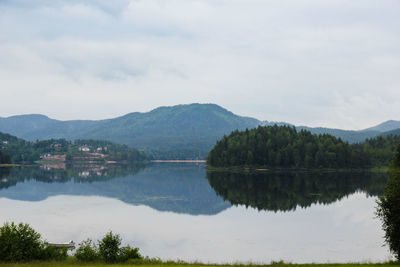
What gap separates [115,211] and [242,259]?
38405 mm

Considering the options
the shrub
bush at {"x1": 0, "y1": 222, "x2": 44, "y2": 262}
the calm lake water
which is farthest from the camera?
the calm lake water

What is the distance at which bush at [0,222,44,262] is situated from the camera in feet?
101

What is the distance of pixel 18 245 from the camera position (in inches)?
1230

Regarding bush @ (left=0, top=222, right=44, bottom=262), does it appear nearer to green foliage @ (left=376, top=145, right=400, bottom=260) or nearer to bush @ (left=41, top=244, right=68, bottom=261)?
bush @ (left=41, top=244, right=68, bottom=261)

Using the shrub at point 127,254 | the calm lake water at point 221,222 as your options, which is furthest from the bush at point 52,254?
the calm lake water at point 221,222

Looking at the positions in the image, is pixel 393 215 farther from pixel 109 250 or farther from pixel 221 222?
pixel 221 222

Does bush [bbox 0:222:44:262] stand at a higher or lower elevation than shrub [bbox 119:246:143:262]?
higher

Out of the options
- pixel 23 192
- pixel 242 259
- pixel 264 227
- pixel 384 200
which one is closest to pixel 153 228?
pixel 264 227

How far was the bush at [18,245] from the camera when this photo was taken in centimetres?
3092

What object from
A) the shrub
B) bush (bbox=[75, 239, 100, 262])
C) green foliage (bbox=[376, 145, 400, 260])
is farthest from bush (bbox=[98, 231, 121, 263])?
green foliage (bbox=[376, 145, 400, 260])

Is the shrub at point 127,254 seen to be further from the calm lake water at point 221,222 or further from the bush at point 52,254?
the calm lake water at point 221,222

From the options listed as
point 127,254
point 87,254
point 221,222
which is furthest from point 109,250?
point 221,222

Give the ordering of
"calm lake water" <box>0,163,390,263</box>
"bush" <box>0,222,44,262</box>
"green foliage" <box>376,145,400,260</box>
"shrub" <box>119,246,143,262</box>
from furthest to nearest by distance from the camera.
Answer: "calm lake water" <box>0,163,390,263</box> < "shrub" <box>119,246,143,262</box> < "green foliage" <box>376,145,400,260</box> < "bush" <box>0,222,44,262</box>

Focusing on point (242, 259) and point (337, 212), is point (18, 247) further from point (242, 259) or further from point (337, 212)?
point (337, 212)
